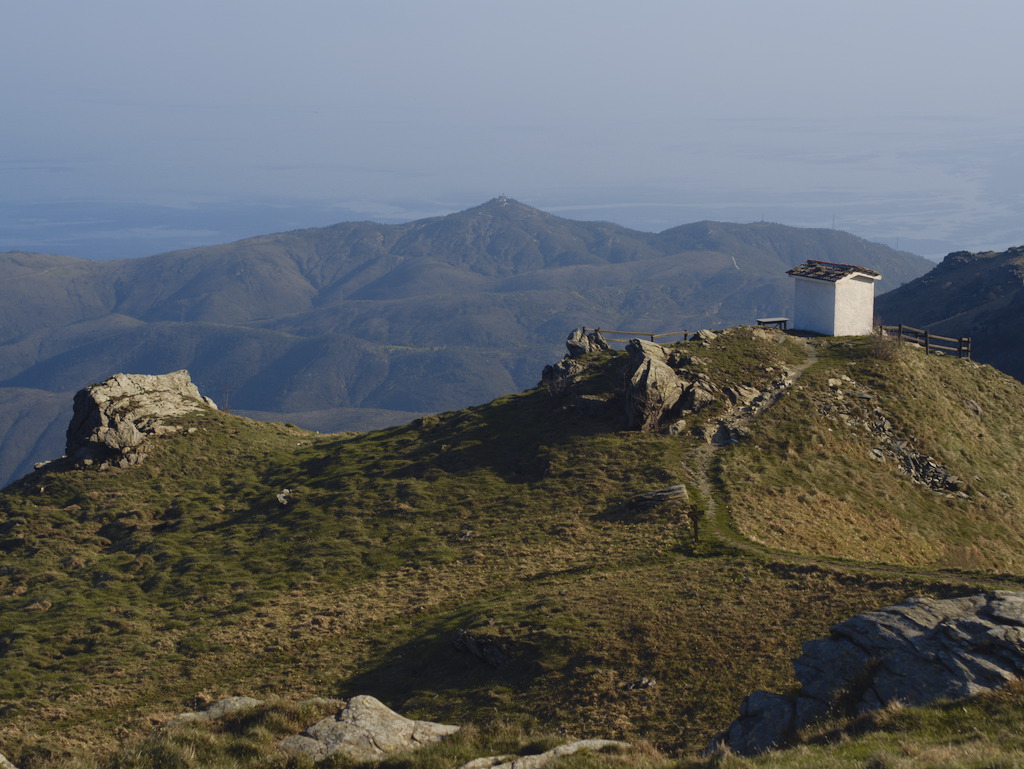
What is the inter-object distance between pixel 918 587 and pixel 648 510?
15.2 metres

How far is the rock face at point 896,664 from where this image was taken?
20.1 m

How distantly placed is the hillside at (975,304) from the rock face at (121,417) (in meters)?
113

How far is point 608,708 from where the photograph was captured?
2650 cm

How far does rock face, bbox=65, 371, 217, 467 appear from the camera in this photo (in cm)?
6150

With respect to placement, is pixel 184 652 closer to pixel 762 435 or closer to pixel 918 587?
pixel 918 587

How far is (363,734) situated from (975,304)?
→ 533 ft

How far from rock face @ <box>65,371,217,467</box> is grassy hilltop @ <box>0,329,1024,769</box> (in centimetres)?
179

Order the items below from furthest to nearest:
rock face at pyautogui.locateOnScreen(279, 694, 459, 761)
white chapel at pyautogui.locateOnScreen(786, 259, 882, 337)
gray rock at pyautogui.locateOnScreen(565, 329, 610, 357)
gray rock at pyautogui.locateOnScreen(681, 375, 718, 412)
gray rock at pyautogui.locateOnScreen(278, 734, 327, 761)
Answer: gray rock at pyautogui.locateOnScreen(565, 329, 610, 357) < white chapel at pyautogui.locateOnScreen(786, 259, 882, 337) < gray rock at pyautogui.locateOnScreen(681, 375, 718, 412) < rock face at pyautogui.locateOnScreen(279, 694, 459, 761) < gray rock at pyautogui.locateOnScreen(278, 734, 327, 761)

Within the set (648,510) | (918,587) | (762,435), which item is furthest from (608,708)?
(762,435)

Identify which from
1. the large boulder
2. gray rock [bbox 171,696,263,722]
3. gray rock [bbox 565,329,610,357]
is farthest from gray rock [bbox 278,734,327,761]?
gray rock [bbox 565,329,610,357]

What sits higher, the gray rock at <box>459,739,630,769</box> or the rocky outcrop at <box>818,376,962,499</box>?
the rocky outcrop at <box>818,376,962,499</box>

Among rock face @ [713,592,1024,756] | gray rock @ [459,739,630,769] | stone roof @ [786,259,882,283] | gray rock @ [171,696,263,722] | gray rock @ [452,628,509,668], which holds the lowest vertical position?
gray rock @ [452,628,509,668]

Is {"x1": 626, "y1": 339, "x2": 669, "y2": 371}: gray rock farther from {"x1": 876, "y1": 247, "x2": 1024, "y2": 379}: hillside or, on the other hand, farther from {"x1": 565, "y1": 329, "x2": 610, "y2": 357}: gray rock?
{"x1": 876, "y1": 247, "x2": 1024, "y2": 379}: hillside

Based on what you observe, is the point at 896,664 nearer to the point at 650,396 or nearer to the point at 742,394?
the point at 650,396
